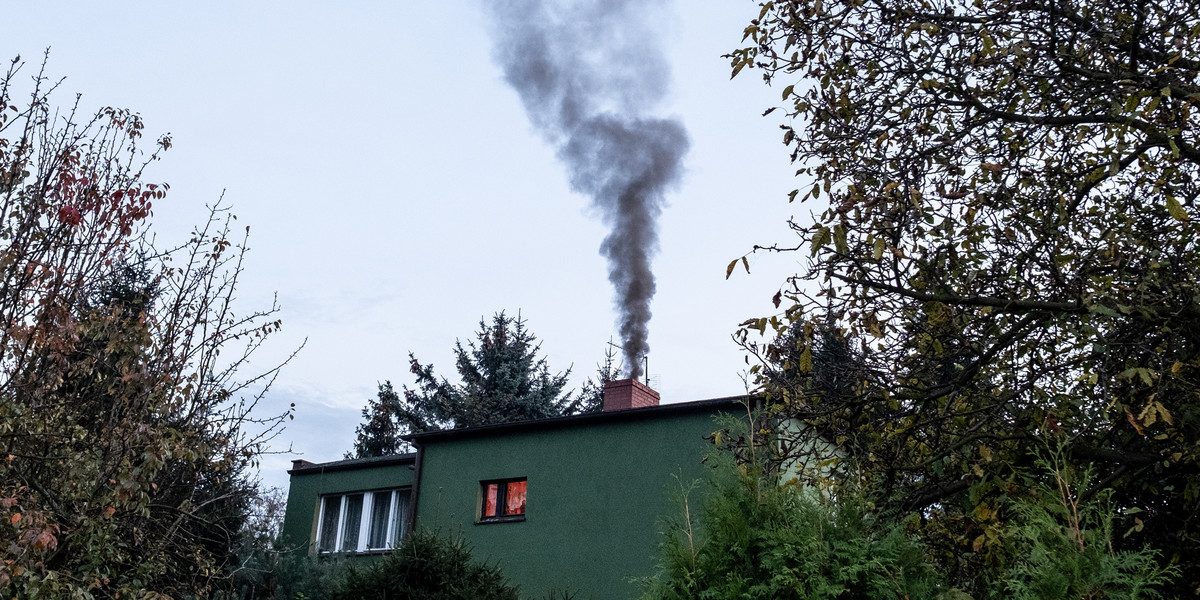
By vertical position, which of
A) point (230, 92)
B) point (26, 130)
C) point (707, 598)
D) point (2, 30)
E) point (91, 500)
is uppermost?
point (230, 92)

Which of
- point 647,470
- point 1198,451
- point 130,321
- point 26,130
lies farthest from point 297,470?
point 1198,451

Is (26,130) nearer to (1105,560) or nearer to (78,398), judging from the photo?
(78,398)

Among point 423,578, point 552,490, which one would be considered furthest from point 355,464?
point 423,578

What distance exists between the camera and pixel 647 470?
18.8m

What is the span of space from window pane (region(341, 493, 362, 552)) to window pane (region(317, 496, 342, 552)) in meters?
0.28

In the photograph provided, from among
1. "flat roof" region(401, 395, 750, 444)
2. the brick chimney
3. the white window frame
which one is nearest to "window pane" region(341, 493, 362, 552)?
the white window frame

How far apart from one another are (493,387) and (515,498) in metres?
17.0

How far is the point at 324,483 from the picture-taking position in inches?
958

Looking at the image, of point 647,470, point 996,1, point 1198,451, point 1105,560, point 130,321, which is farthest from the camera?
point 647,470

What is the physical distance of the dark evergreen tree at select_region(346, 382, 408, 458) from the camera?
A: 3891cm

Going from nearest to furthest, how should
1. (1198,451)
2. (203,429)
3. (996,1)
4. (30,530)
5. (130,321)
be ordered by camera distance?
(1198,451), (996,1), (30,530), (130,321), (203,429)

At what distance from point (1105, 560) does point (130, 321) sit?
31.4 ft

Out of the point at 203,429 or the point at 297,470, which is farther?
the point at 297,470

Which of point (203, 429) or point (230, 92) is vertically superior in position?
point (230, 92)
